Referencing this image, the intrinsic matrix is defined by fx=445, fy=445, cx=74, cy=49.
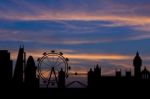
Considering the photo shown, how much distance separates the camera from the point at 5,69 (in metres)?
135

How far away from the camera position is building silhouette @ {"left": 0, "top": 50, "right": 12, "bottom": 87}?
13238 centimetres

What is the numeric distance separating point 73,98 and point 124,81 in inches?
682

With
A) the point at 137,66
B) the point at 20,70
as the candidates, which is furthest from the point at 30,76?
the point at 137,66

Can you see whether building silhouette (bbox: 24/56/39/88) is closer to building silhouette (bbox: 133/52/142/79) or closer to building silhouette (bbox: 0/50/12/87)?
building silhouette (bbox: 0/50/12/87)

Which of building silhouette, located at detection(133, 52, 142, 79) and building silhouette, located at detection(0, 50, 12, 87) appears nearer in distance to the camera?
building silhouette, located at detection(0, 50, 12, 87)

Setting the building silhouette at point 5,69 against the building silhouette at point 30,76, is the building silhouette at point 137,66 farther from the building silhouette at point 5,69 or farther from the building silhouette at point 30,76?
the building silhouette at point 5,69

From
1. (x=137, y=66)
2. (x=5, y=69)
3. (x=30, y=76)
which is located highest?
(x=137, y=66)

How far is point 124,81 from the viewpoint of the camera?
143375 mm

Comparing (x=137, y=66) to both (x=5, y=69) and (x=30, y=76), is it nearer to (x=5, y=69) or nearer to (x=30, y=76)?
(x=30, y=76)

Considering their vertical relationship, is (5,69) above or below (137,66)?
below

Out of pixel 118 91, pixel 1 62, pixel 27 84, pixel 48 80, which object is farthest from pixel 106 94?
pixel 48 80

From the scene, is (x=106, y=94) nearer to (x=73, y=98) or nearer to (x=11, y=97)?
(x=73, y=98)

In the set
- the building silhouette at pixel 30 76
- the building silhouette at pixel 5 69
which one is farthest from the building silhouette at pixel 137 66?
the building silhouette at pixel 5 69

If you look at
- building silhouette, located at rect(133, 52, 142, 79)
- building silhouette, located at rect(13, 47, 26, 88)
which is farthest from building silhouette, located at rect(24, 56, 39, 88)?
building silhouette, located at rect(133, 52, 142, 79)
